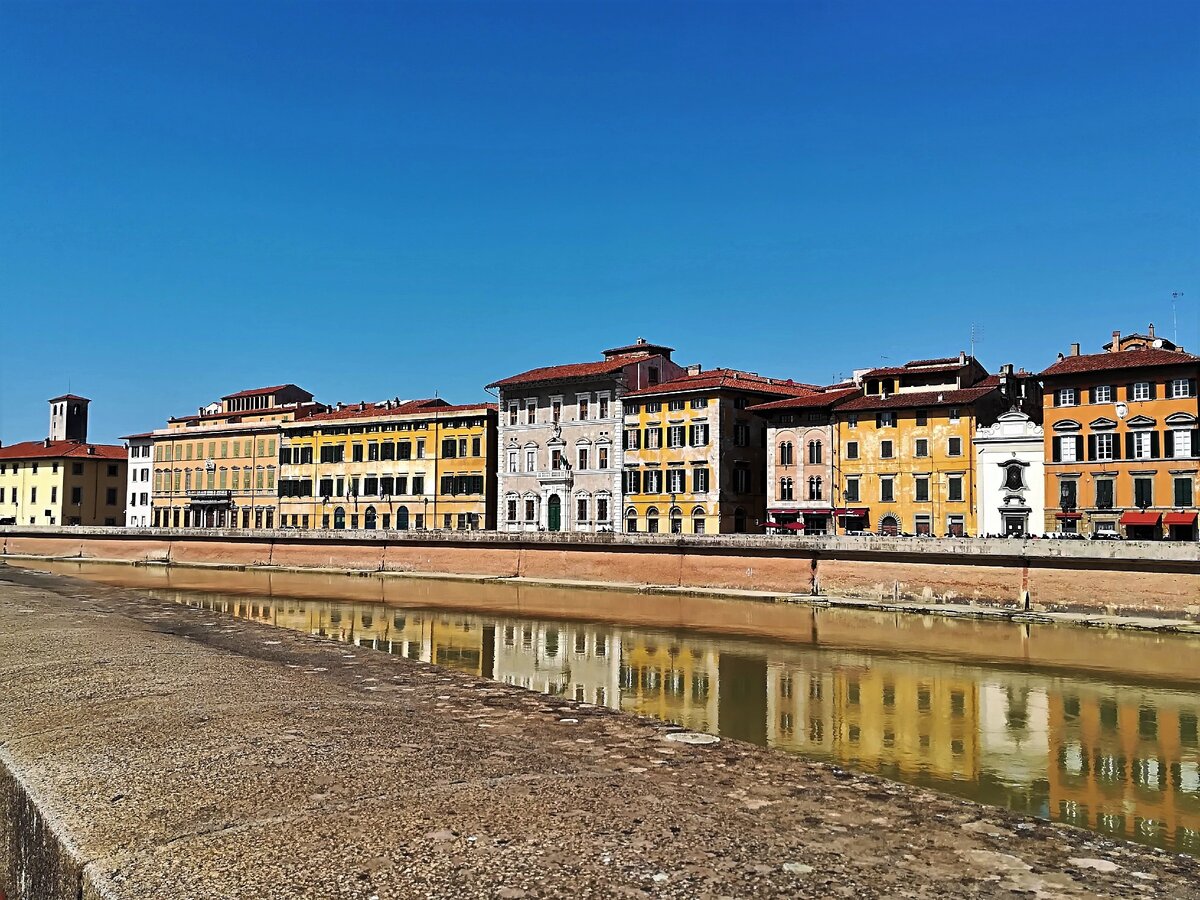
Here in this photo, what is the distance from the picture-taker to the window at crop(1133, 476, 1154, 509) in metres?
45.8

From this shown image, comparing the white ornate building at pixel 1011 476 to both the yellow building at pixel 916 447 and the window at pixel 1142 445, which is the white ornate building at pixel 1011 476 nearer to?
the yellow building at pixel 916 447

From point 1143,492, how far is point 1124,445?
7.79 ft

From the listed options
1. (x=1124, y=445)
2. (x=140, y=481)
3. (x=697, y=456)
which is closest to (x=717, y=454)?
(x=697, y=456)

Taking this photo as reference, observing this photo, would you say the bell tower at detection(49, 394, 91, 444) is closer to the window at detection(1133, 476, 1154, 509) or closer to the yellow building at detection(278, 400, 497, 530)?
the yellow building at detection(278, 400, 497, 530)

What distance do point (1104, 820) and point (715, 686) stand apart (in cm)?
1090

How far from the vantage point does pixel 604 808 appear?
26.1 feet

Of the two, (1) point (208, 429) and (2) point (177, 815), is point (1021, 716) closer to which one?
(2) point (177, 815)

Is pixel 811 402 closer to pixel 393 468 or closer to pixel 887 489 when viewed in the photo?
pixel 887 489

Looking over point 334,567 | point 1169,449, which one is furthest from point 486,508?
point 1169,449

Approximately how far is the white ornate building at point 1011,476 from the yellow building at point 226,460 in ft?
183

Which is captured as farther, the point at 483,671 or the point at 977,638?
the point at 977,638

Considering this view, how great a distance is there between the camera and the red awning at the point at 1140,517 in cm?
4516

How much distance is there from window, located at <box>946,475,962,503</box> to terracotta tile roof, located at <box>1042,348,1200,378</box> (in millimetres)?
6785

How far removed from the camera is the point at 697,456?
60594 mm
